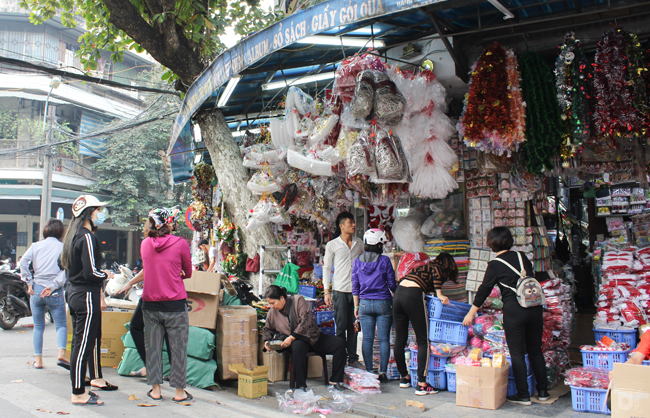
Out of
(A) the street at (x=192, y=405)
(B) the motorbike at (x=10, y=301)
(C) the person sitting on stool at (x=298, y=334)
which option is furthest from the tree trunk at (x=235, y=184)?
(B) the motorbike at (x=10, y=301)

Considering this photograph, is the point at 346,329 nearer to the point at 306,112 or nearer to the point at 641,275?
the point at 306,112

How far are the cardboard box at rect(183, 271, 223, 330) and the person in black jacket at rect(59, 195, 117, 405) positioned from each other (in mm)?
968

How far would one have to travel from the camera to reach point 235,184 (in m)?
6.99

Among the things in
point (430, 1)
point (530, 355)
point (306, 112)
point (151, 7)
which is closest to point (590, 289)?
point (530, 355)

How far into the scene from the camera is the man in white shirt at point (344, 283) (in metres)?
5.54

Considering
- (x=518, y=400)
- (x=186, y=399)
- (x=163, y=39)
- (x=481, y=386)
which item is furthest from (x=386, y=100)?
(x=163, y=39)

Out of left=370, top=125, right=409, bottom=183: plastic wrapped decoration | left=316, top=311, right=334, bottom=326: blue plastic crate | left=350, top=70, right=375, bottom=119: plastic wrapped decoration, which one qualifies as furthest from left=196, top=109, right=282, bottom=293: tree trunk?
left=350, top=70, right=375, bottom=119: plastic wrapped decoration

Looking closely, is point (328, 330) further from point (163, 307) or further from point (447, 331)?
point (163, 307)

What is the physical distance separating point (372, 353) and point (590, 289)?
6.56 meters

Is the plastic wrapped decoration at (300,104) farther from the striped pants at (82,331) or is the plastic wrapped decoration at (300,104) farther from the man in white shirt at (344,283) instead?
the striped pants at (82,331)

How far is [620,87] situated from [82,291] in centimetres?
486

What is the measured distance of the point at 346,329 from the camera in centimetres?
558

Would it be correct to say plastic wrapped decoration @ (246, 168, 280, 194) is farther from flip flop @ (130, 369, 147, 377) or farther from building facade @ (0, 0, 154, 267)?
building facade @ (0, 0, 154, 267)

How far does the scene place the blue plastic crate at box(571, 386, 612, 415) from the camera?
12.9 ft
